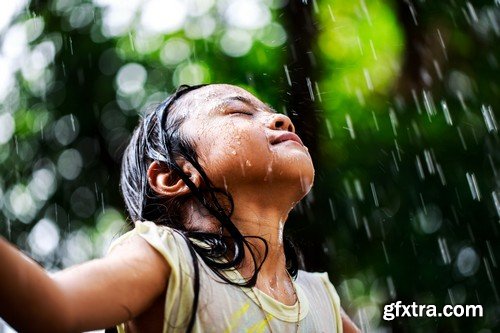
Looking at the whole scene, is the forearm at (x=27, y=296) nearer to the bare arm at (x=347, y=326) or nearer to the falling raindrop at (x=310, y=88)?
the bare arm at (x=347, y=326)

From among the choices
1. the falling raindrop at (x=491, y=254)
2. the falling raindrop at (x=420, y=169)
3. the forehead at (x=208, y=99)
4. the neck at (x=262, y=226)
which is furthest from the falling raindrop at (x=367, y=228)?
the neck at (x=262, y=226)

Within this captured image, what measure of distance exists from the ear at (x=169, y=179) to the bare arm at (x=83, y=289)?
51 cm

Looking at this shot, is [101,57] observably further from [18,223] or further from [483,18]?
[483,18]

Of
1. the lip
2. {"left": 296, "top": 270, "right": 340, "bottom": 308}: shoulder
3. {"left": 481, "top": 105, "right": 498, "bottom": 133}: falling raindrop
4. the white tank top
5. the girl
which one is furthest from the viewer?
{"left": 481, "top": 105, "right": 498, "bottom": 133}: falling raindrop

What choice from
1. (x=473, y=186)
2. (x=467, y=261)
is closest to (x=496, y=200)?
(x=473, y=186)

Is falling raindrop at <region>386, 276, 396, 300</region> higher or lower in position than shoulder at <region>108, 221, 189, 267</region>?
lower

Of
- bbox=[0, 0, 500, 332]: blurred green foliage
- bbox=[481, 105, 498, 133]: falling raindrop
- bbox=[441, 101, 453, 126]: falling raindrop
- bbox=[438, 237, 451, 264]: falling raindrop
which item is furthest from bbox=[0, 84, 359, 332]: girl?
bbox=[481, 105, 498, 133]: falling raindrop

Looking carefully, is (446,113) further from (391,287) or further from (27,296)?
(27,296)

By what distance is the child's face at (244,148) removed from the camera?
2.12 m

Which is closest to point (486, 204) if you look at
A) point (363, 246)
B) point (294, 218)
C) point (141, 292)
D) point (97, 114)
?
point (363, 246)

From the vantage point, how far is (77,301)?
56.6 inches

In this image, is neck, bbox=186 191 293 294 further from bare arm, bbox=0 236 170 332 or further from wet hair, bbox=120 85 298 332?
bare arm, bbox=0 236 170 332

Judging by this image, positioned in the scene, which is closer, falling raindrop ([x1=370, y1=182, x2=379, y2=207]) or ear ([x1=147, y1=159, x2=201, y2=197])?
ear ([x1=147, y1=159, x2=201, y2=197])

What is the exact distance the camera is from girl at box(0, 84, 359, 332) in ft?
4.77
